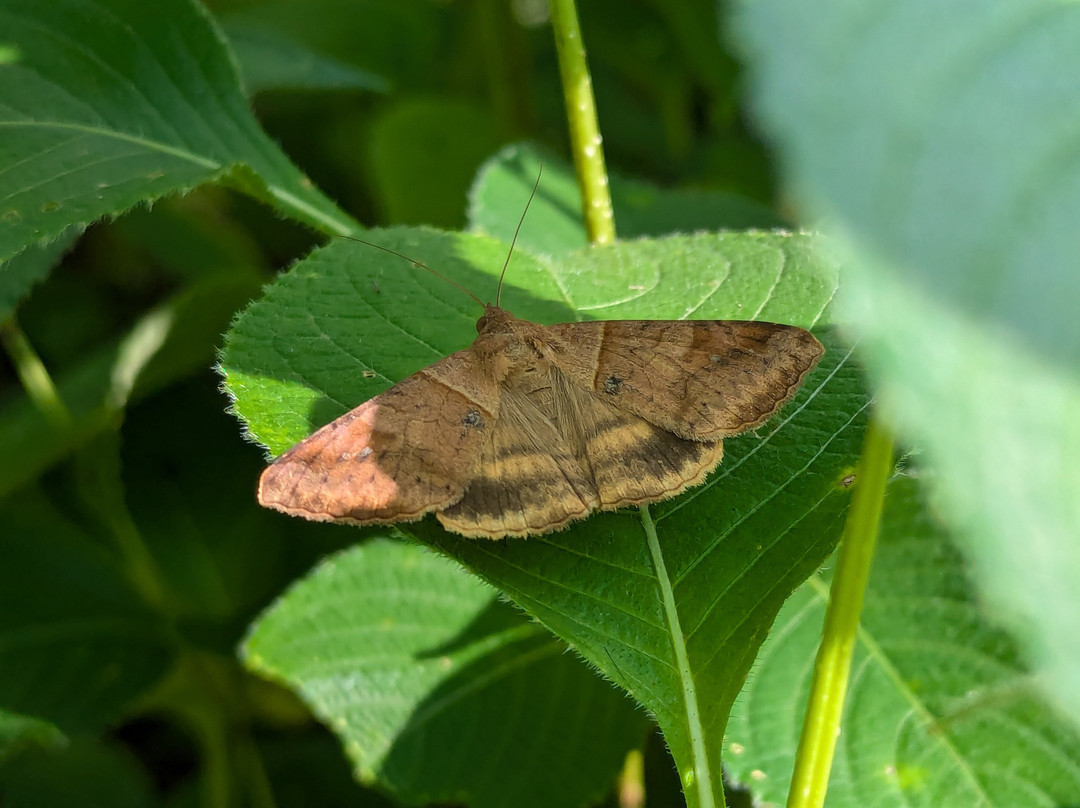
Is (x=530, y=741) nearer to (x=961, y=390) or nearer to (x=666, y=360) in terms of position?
(x=666, y=360)

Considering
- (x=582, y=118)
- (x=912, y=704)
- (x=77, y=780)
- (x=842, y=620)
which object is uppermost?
(x=582, y=118)

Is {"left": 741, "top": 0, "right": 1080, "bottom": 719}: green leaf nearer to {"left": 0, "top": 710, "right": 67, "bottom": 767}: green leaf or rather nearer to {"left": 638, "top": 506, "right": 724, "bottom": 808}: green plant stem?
{"left": 638, "top": 506, "right": 724, "bottom": 808}: green plant stem

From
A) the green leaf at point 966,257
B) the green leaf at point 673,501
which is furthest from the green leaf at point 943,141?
the green leaf at point 673,501

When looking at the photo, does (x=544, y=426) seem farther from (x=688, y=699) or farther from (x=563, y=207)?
(x=563, y=207)

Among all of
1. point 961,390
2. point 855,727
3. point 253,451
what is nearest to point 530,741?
point 855,727

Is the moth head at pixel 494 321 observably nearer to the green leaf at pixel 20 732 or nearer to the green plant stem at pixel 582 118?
the green plant stem at pixel 582 118

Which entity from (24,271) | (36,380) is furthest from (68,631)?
(24,271)

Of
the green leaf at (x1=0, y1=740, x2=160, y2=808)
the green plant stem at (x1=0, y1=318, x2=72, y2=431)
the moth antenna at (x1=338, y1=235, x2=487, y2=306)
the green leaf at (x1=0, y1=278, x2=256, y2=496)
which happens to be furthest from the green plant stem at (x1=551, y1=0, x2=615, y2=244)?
the green leaf at (x1=0, y1=740, x2=160, y2=808)
